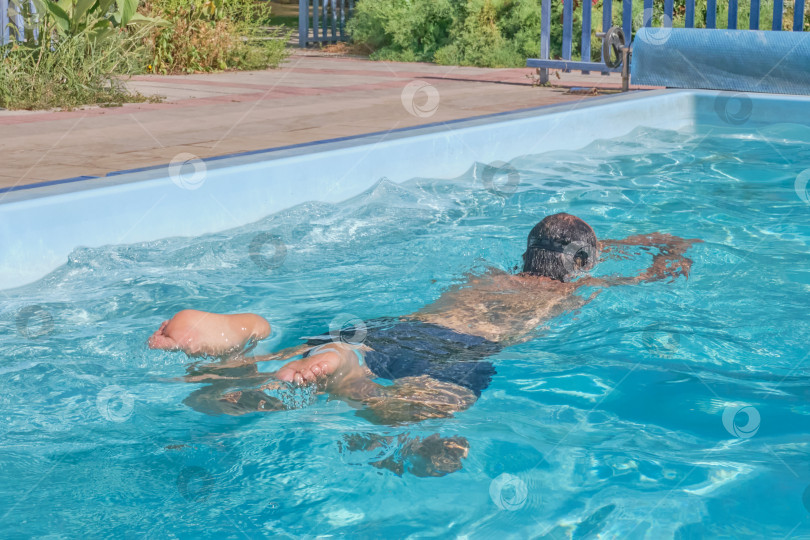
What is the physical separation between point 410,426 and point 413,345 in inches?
18.6

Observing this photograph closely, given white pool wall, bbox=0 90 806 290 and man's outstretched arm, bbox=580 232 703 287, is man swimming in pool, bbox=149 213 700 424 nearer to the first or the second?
man's outstretched arm, bbox=580 232 703 287

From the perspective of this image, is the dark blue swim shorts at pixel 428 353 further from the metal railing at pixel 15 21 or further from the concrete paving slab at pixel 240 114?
the metal railing at pixel 15 21

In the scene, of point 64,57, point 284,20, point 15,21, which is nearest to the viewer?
point 64,57

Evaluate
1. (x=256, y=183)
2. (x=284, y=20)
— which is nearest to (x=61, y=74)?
(x=256, y=183)

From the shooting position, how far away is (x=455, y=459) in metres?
2.54

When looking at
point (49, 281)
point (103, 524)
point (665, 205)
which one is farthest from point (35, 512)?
point (665, 205)

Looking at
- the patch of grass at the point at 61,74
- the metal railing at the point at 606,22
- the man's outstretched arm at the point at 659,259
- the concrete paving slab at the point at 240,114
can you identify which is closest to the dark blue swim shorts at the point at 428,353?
the man's outstretched arm at the point at 659,259

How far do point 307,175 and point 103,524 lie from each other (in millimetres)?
3217

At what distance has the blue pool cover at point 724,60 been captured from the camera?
8.16 meters

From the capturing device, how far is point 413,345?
3.05m

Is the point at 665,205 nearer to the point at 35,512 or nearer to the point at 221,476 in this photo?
the point at 221,476

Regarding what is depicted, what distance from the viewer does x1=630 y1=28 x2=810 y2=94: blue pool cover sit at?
26.8 ft

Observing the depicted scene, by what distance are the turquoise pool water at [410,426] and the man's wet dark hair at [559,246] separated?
0.22 metres

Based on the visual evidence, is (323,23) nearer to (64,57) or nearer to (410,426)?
(64,57)
